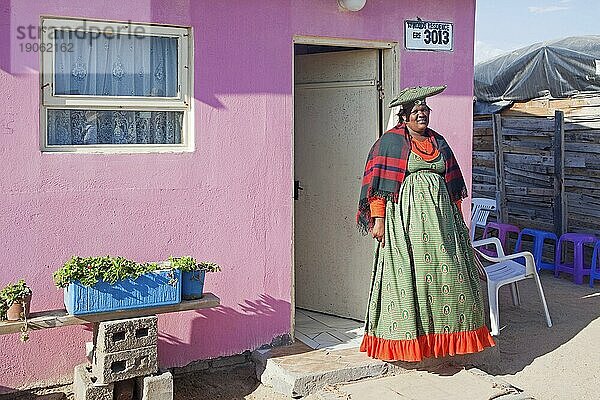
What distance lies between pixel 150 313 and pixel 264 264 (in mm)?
1128

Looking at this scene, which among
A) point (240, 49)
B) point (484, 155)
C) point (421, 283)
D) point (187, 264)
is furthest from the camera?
point (484, 155)

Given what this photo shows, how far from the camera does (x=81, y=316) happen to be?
15.1 feet

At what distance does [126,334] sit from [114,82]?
171cm

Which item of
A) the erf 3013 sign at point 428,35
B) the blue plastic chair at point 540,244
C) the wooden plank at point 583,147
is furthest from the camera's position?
the blue plastic chair at point 540,244

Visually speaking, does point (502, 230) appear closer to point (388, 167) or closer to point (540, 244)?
point (540, 244)

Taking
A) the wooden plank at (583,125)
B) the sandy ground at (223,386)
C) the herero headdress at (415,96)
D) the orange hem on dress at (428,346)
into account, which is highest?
the wooden plank at (583,125)

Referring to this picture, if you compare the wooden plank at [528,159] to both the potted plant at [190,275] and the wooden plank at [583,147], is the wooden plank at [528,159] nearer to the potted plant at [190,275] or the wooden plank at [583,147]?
the wooden plank at [583,147]

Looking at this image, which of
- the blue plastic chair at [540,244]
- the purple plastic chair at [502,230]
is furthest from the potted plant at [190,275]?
the blue plastic chair at [540,244]

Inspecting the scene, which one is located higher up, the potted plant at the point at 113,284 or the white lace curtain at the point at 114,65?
the white lace curtain at the point at 114,65

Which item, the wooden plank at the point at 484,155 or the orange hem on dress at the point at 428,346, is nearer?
the orange hem on dress at the point at 428,346

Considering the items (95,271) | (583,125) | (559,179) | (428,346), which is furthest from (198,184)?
(583,125)

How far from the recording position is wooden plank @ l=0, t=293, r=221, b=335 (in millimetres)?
4421

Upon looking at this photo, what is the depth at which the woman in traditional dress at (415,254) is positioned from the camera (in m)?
5.28

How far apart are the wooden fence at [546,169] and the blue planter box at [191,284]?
626 centimetres
